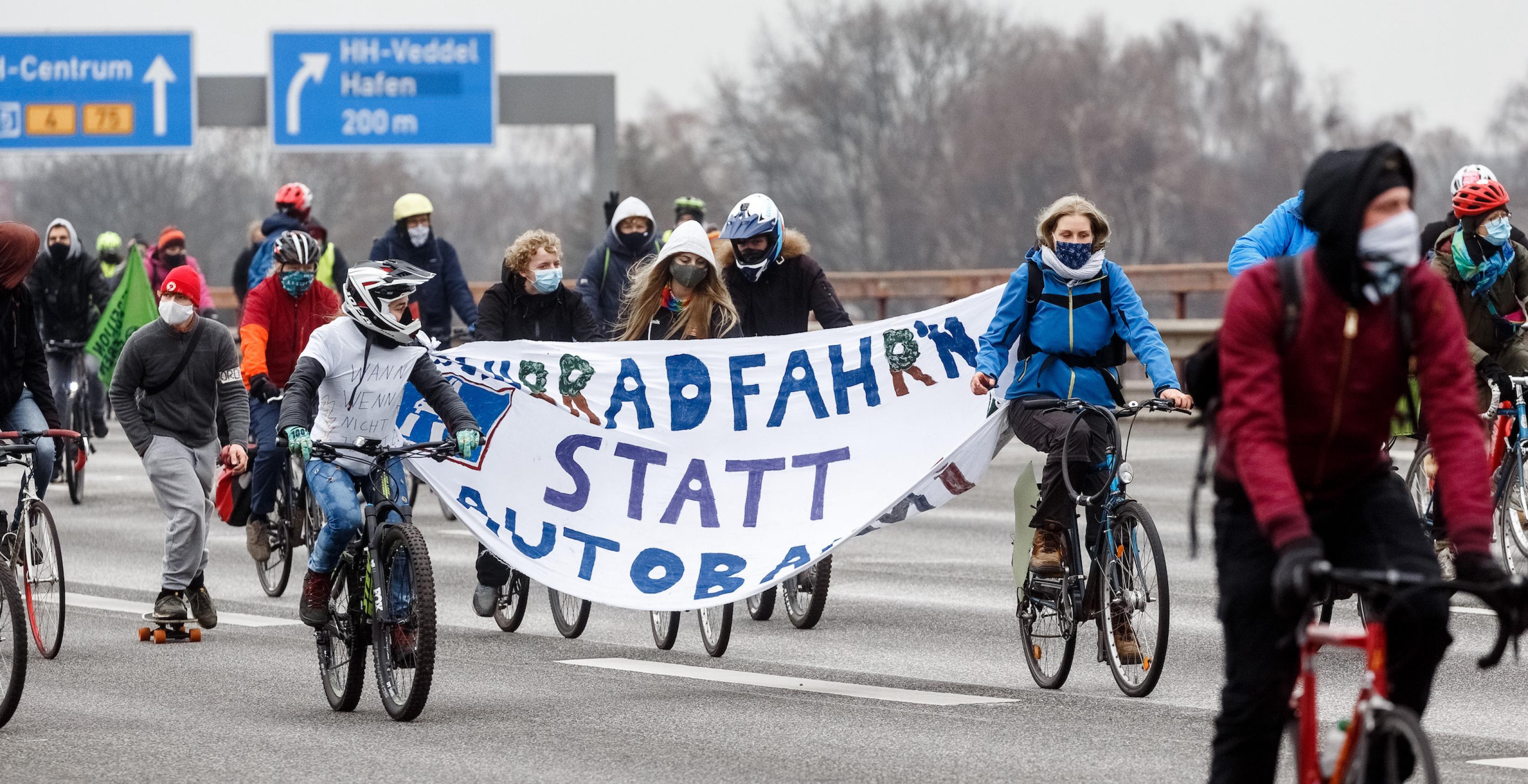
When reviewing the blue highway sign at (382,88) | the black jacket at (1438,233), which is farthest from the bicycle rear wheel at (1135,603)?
the blue highway sign at (382,88)

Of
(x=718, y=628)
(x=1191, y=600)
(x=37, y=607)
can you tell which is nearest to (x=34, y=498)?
(x=37, y=607)

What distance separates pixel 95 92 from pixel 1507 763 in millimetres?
31341

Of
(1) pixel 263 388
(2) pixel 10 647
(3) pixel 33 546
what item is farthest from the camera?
(1) pixel 263 388

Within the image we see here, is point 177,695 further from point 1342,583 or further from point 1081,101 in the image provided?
point 1081,101

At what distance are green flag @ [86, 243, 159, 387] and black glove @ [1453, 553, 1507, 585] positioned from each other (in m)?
14.0

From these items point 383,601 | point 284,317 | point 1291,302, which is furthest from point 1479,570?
point 284,317

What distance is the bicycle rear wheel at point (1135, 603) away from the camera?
8375mm

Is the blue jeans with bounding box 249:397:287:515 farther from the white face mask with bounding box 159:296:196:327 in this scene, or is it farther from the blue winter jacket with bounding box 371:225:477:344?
the blue winter jacket with bounding box 371:225:477:344

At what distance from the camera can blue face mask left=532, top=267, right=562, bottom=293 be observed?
11.4m

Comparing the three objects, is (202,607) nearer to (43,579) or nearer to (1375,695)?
(43,579)

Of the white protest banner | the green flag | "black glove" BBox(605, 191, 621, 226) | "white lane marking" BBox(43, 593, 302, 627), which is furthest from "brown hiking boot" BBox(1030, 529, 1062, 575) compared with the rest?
the green flag

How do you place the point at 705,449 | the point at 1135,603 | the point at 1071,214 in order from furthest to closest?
the point at 705,449, the point at 1071,214, the point at 1135,603

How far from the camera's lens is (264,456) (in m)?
12.2

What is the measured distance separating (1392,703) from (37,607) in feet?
22.7
